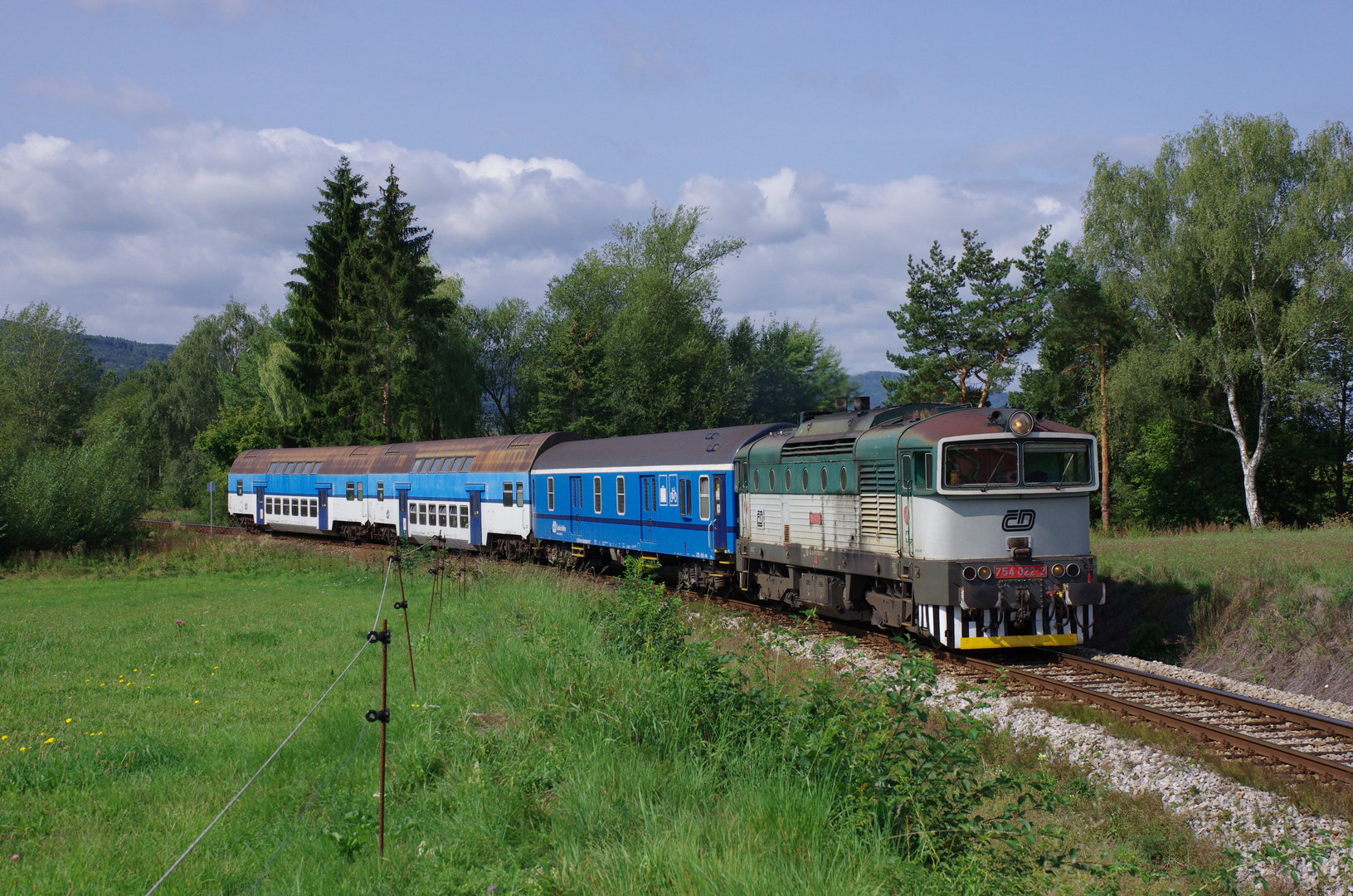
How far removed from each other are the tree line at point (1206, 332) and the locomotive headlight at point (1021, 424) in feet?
82.0

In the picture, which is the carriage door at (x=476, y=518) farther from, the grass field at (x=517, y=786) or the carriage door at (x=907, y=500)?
the carriage door at (x=907, y=500)

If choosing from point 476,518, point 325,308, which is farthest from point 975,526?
point 325,308

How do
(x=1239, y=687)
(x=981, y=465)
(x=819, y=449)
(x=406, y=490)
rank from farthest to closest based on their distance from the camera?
(x=406, y=490), (x=819, y=449), (x=981, y=465), (x=1239, y=687)

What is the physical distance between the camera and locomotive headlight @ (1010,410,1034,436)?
1252 centimetres

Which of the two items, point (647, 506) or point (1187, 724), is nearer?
point (1187, 724)

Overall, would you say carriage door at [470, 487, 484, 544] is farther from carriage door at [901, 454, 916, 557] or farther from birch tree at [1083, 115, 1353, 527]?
birch tree at [1083, 115, 1353, 527]

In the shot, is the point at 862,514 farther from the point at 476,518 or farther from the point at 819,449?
the point at 476,518

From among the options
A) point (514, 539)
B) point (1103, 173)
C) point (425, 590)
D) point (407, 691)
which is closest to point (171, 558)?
point (514, 539)

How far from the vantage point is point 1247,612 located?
49.4ft

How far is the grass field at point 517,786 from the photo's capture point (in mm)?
4926

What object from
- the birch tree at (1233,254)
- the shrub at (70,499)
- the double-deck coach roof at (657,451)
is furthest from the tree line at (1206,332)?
the shrub at (70,499)

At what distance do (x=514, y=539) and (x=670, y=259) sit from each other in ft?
101

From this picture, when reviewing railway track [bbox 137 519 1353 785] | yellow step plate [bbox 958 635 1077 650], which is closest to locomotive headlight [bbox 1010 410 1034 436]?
yellow step plate [bbox 958 635 1077 650]

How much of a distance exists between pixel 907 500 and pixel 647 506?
899 centimetres
